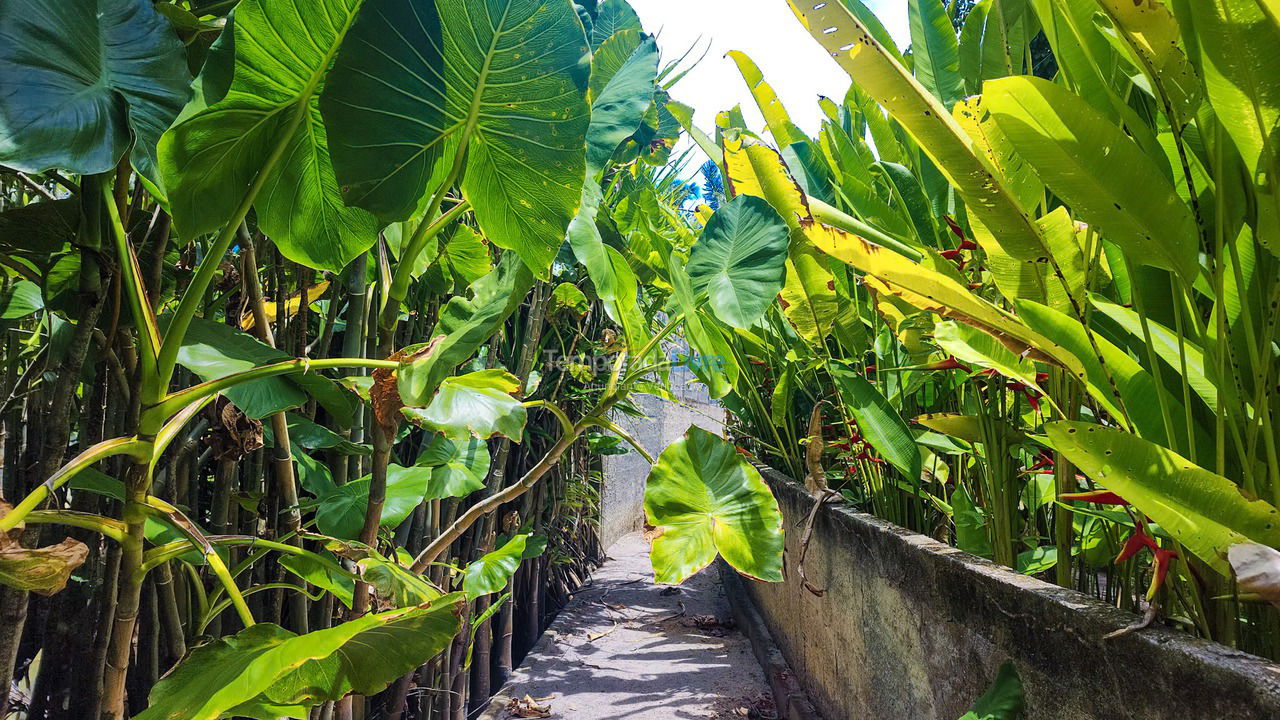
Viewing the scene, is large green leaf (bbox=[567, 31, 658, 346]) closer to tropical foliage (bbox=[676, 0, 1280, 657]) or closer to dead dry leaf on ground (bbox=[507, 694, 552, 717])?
tropical foliage (bbox=[676, 0, 1280, 657])

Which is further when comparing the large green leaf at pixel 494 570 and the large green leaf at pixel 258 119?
the large green leaf at pixel 494 570

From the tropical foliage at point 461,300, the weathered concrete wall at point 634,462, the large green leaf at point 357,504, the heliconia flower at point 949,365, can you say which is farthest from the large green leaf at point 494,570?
the weathered concrete wall at point 634,462

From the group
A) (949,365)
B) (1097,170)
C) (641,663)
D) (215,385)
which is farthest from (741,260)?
(641,663)

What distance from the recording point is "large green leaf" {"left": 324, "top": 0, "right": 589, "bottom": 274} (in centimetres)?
52

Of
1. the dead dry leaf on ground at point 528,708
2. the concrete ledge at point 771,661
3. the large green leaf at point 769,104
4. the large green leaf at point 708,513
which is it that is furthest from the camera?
the dead dry leaf on ground at point 528,708

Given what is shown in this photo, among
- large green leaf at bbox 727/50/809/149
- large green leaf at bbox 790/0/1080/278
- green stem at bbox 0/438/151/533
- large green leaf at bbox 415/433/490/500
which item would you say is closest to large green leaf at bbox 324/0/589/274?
green stem at bbox 0/438/151/533

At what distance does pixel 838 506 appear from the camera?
1633 mm

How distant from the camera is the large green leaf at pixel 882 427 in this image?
115 centimetres

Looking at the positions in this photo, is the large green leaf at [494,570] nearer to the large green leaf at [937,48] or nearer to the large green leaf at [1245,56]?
the large green leaf at [1245,56]

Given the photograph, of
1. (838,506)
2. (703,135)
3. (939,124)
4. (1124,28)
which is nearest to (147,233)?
(939,124)

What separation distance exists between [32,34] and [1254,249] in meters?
1.00

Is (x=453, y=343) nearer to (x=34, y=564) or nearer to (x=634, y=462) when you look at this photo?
(x=34, y=564)

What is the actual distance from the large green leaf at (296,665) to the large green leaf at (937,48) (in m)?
1.14

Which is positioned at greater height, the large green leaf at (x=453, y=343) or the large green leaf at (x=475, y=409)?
the large green leaf at (x=453, y=343)
